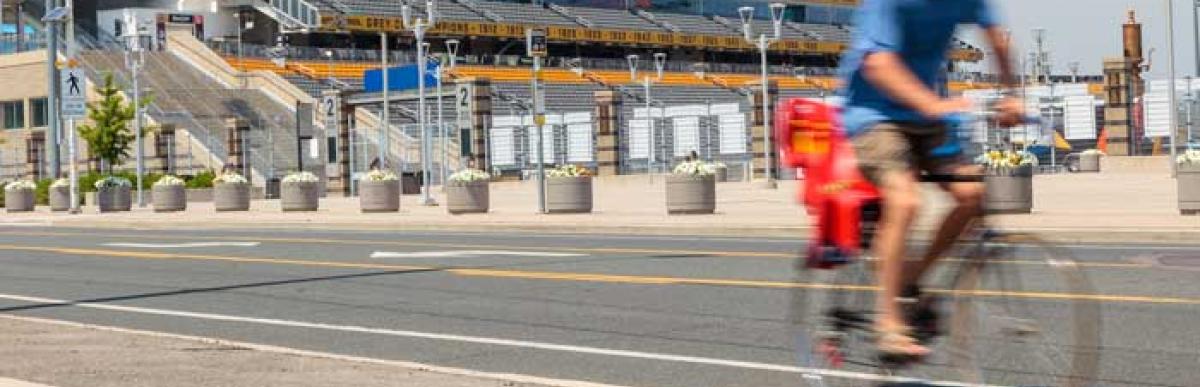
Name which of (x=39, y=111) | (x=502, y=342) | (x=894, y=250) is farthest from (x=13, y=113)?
(x=894, y=250)

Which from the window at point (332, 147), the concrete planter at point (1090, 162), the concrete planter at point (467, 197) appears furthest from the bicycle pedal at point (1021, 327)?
the window at point (332, 147)

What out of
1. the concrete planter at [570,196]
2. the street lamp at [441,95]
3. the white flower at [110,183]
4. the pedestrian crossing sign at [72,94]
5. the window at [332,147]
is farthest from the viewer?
the window at [332,147]

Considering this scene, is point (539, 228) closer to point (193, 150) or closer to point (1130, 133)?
point (1130, 133)

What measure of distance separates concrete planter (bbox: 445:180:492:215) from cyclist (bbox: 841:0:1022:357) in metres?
29.7

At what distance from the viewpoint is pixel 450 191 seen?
1368 inches

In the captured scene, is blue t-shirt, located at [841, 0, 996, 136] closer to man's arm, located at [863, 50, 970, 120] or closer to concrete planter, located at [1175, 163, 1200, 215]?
man's arm, located at [863, 50, 970, 120]

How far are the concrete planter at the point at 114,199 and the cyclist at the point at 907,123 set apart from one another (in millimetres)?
45010

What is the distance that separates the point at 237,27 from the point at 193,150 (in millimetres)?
27880

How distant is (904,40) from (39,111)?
7686 centimetres

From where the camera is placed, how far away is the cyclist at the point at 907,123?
510 centimetres

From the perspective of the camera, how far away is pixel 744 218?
2761 centimetres

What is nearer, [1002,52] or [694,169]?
[1002,52]

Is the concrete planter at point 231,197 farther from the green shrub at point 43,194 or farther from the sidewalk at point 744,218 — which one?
the green shrub at point 43,194

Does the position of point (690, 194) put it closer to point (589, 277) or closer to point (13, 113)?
point (589, 277)
